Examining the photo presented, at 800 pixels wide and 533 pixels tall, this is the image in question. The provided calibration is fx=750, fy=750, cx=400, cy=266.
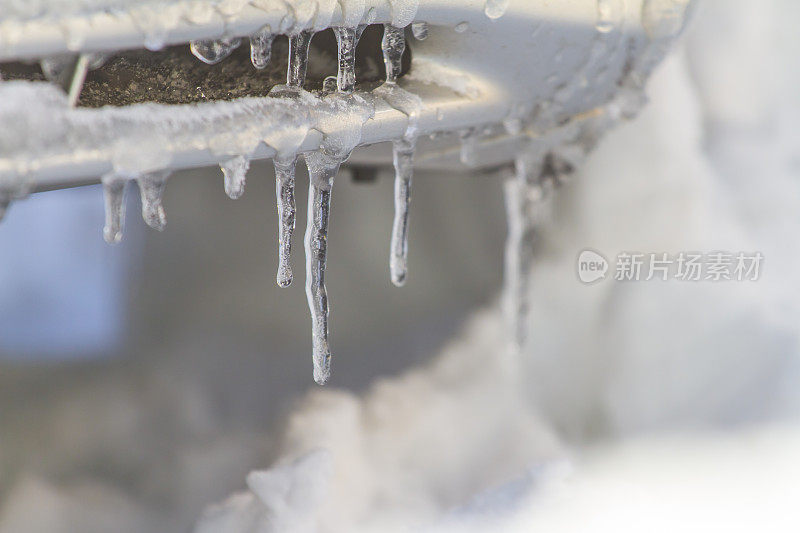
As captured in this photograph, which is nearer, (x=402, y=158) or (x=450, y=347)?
(x=402, y=158)

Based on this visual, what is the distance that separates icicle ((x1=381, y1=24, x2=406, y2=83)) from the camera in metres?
0.70

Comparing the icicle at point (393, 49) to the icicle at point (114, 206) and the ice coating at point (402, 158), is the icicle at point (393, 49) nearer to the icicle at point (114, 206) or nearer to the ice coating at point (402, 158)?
the ice coating at point (402, 158)

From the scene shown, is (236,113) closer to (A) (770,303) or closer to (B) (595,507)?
(B) (595,507)

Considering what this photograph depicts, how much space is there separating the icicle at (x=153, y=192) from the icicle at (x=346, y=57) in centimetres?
18

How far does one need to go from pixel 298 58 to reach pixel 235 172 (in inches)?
4.6

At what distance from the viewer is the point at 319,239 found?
0.75 m

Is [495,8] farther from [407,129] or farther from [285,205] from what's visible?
[285,205]

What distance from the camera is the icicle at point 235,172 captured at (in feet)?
2.11

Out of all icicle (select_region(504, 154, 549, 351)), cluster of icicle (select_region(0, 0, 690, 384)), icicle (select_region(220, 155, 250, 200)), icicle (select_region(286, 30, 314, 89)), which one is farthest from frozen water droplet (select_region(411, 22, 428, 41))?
icicle (select_region(504, 154, 549, 351))

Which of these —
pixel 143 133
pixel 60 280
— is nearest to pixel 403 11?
pixel 143 133

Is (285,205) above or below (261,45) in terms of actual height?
below

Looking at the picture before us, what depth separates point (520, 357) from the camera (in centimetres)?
132

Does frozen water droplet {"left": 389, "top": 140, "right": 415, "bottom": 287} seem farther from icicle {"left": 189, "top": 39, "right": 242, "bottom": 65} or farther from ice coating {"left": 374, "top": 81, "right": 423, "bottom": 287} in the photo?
icicle {"left": 189, "top": 39, "right": 242, "bottom": 65}

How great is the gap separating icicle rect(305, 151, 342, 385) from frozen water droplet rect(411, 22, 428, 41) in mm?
140
